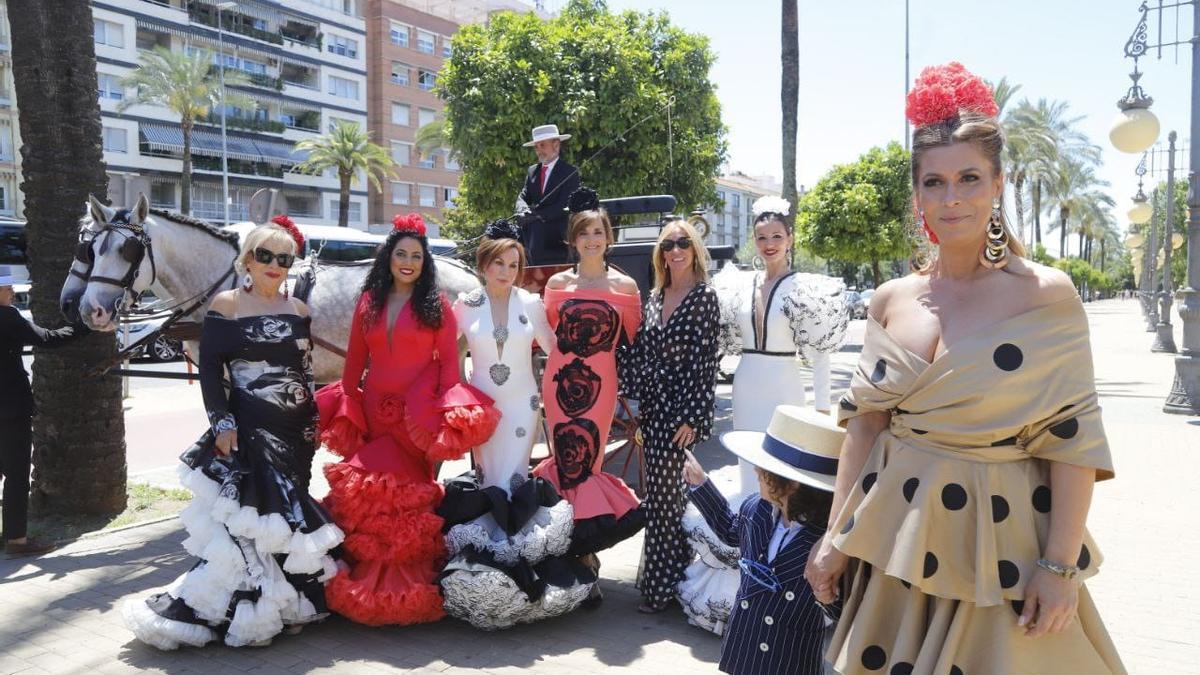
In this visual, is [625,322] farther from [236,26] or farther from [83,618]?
[236,26]

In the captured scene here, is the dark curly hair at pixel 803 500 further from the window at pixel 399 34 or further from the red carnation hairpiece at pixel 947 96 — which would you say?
the window at pixel 399 34

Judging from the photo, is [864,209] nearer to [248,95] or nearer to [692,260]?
[692,260]

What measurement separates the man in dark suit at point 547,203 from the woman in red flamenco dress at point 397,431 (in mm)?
2190

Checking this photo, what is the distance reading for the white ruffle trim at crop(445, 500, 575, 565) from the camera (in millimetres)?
4039

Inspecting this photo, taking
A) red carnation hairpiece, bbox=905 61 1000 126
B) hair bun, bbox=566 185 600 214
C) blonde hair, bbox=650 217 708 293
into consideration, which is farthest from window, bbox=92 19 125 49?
red carnation hairpiece, bbox=905 61 1000 126

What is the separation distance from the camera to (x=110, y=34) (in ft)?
134

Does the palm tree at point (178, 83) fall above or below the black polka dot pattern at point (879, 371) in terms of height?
above

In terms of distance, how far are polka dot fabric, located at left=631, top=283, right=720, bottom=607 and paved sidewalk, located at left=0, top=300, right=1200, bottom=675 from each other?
0.96 ft

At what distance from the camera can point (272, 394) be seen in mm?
4078

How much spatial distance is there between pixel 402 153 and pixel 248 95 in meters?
10.5

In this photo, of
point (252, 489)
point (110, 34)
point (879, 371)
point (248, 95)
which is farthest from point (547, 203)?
point (248, 95)

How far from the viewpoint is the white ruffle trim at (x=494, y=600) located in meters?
3.90

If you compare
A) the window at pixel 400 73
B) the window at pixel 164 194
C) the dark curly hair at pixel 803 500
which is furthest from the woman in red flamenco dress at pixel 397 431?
the window at pixel 400 73

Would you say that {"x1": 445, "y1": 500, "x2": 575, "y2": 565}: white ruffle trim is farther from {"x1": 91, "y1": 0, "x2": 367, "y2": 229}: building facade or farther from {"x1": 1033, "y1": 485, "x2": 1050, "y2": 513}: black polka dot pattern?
{"x1": 91, "y1": 0, "x2": 367, "y2": 229}: building facade
